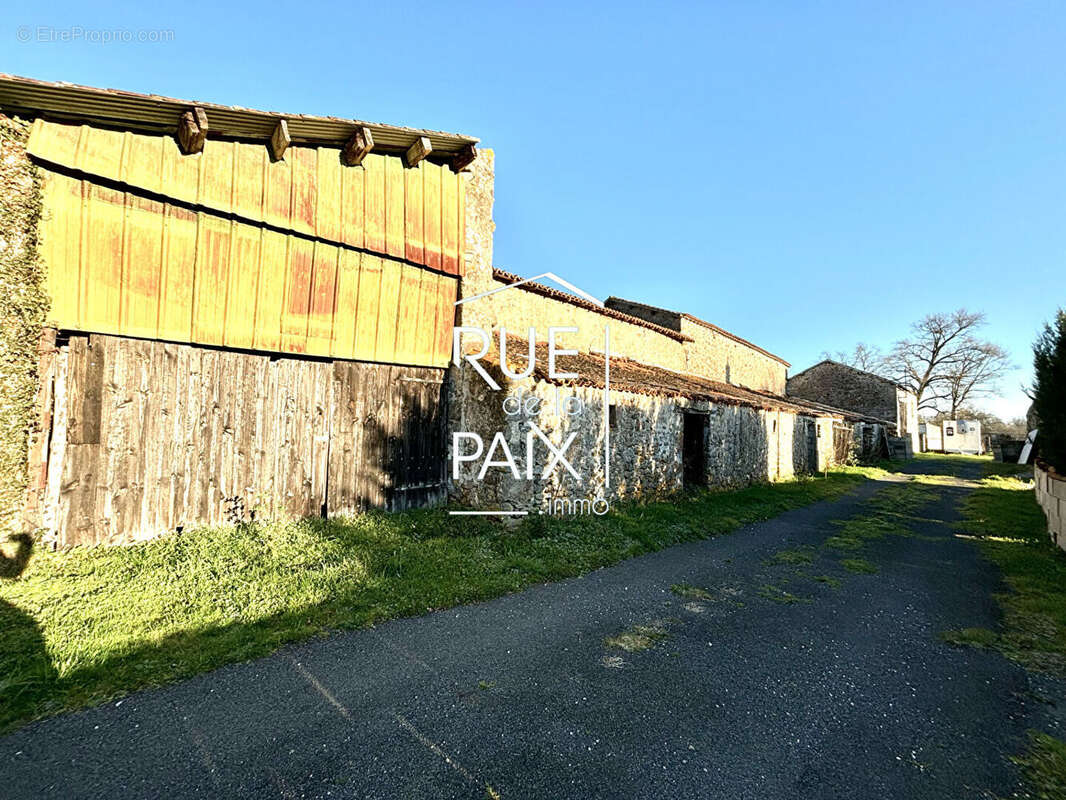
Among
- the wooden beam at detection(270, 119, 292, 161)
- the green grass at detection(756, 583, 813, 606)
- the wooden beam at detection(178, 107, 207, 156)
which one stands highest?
the wooden beam at detection(270, 119, 292, 161)

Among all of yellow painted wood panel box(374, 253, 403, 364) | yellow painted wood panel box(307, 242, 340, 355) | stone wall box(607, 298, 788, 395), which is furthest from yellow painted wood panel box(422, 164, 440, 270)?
stone wall box(607, 298, 788, 395)

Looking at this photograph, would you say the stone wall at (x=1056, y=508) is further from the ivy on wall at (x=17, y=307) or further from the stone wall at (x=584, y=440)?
the ivy on wall at (x=17, y=307)

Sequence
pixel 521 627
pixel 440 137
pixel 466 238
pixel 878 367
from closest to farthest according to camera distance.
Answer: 1. pixel 521 627
2. pixel 440 137
3. pixel 466 238
4. pixel 878 367

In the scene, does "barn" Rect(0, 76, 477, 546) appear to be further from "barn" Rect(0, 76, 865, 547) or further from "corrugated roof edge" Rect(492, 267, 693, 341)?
"corrugated roof edge" Rect(492, 267, 693, 341)

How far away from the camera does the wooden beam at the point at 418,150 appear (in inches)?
307

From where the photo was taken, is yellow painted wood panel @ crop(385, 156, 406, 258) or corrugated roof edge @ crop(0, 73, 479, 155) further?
yellow painted wood panel @ crop(385, 156, 406, 258)

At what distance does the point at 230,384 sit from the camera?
638 centimetres

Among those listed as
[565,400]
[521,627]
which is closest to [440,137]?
[565,400]

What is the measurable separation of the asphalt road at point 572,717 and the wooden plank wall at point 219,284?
180 inches

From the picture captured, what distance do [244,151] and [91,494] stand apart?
16.3ft

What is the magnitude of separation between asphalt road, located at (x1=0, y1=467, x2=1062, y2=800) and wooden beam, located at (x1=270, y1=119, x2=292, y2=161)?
6582mm

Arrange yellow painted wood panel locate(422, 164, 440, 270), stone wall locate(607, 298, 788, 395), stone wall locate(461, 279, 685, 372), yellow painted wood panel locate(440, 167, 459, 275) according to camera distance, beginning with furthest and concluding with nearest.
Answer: stone wall locate(607, 298, 788, 395)
stone wall locate(461, 279, 685, 372)
yellow painted wood panel locate(440, 167, 459, 275)
yellow painted wood panel locate(422, 164, 440, 270)

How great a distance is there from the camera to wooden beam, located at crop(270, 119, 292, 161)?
6359mm

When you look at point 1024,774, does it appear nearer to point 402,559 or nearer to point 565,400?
point 402,559
